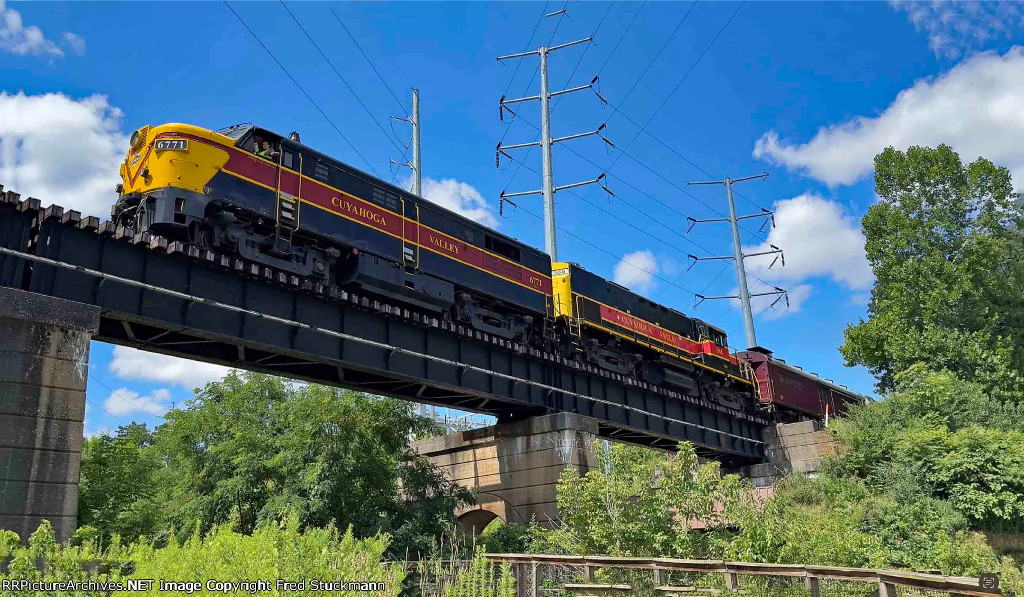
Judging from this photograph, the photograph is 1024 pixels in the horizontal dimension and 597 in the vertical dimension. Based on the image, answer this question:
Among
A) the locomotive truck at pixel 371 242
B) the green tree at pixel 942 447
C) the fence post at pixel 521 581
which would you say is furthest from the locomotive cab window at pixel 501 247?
the green tree at pixel 942 447

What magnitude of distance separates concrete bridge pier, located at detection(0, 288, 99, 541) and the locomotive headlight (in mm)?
5130

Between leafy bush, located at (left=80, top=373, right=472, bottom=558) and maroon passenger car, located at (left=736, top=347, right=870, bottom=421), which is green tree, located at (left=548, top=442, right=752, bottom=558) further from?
maroon passenger car, located at (left=736, top=347, right=870, bottom=421)

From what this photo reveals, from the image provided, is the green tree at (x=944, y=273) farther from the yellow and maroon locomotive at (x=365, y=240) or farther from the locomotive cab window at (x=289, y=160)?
the locomotive cab window at (x=289, y=160)

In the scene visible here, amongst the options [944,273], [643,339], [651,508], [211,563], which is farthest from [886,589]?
[944,273]

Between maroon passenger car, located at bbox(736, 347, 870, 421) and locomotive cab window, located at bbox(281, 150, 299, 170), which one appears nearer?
locomotive cab window, located at bbox(281, 150, 299, 170)

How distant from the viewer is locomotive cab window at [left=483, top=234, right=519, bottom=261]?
82.8ft

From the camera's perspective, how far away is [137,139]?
1772cm

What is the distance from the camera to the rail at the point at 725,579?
7906mm

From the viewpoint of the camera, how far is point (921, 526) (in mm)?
24172

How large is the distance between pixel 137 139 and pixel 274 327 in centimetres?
574

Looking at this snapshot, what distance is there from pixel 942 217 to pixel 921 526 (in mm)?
→ 21065

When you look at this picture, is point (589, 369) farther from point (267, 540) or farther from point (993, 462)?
point (267, 540)

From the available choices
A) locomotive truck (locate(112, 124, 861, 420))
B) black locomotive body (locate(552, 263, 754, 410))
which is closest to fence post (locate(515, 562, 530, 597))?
locomotive truck (locate(112, 124, 861, 420))

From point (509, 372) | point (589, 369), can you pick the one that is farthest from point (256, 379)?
point (589, 369)
